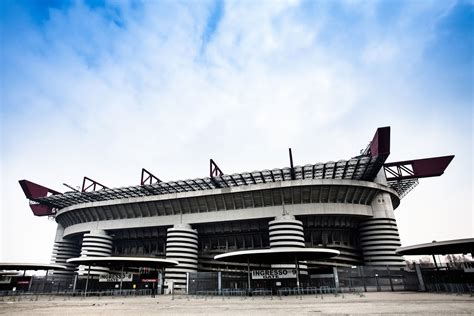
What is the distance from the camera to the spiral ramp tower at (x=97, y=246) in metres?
54.5

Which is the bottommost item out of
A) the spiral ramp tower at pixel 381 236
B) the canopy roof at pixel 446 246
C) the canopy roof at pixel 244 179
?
the canopy roof at pixel 446 246

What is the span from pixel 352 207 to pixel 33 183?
200ft

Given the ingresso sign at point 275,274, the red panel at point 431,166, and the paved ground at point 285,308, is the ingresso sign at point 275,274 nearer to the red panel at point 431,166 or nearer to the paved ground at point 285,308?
the paved ground at point 285,308

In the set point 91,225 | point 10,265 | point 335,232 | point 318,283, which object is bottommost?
point 318,283

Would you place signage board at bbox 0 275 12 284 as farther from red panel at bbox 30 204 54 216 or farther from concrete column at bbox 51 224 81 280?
red panel at bbox 30 204 54 216

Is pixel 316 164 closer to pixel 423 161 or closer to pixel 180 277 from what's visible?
pixel 423 161

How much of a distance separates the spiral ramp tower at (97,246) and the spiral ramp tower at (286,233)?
105 feet

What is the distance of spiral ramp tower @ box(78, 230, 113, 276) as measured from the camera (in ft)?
179

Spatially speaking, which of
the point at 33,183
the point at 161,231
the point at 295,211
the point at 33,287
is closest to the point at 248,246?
the point at 295,211

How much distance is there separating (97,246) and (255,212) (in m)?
31.3

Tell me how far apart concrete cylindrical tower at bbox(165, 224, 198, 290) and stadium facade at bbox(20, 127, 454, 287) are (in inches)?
6.6

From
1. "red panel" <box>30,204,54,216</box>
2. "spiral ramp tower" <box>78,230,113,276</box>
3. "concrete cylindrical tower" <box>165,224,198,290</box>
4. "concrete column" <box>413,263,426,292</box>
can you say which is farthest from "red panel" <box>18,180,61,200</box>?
"concrete column" <box>413,263,426,292</box>

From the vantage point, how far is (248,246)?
53.2 m

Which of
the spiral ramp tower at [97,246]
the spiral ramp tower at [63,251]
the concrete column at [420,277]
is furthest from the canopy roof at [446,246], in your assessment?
the spiral ramp tower at [63,251]
